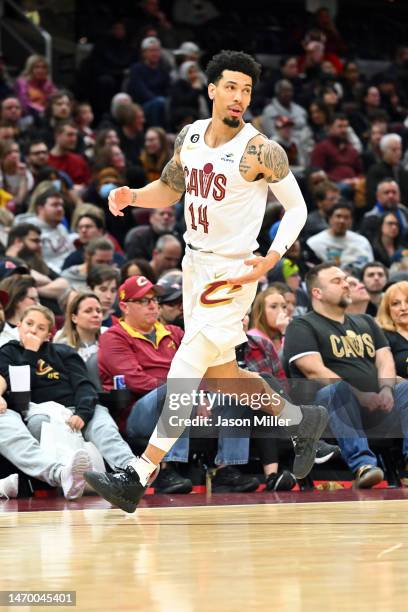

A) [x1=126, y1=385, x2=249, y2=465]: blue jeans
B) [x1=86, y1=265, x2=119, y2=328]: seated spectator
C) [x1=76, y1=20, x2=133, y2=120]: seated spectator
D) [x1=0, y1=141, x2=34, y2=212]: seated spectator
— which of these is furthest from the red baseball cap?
[x1=76, y1=20, x2=133, y2=120]: seated spectator

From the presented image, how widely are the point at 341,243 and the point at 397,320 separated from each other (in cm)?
315

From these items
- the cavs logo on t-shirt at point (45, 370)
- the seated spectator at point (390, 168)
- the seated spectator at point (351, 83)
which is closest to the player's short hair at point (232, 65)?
the cavs logo on t-shirt at point (45, 370)

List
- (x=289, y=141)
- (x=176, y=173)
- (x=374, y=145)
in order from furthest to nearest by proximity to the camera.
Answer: (x=374, y=145) < (x=289, y=141) < (x=176, y=173)

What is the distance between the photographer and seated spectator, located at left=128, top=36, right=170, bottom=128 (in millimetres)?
16656

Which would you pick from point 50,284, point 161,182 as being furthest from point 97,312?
point 161,182

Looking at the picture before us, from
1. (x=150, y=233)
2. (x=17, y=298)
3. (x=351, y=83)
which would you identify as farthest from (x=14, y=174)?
(x=351, y=83)

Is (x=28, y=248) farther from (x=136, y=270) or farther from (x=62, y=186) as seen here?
(x=62, y=186)

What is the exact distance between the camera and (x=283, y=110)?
55.8ft

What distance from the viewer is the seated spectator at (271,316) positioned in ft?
30.6

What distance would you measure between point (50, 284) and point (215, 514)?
14.0 feet

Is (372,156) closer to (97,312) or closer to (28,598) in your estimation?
(97,312)

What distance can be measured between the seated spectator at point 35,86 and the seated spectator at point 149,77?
142 centimetres

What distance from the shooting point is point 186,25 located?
20.4 metres


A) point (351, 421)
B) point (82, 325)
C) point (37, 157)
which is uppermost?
point (37, 157)
